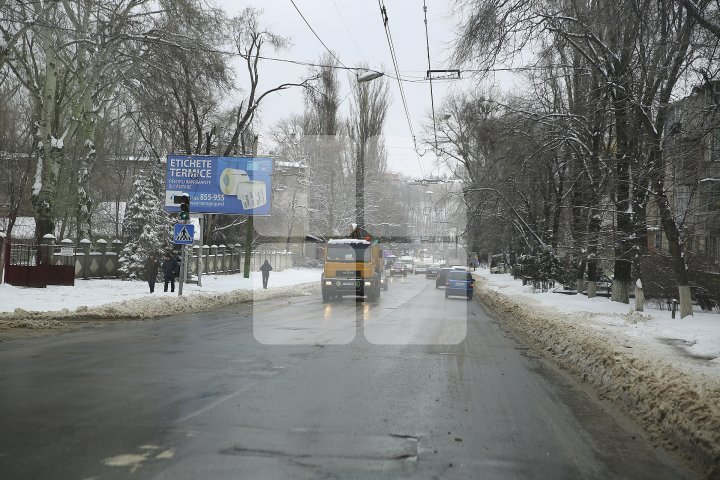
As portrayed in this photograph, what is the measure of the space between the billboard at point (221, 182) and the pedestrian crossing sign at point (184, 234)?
6462 mm

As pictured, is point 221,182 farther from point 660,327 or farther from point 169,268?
point 660,327

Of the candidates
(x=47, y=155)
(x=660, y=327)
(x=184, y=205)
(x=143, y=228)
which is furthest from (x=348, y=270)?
(x=660, y=327)

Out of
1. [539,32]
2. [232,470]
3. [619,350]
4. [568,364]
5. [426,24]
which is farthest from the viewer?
[426,24]

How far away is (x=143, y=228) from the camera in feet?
102

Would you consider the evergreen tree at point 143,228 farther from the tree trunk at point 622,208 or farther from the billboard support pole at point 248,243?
the tree trunk at point 622,208

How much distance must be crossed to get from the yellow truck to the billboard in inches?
254

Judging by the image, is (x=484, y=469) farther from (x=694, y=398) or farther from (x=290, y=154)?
(x=290, y=154)

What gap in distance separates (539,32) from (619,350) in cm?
847

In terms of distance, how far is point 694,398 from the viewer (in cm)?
671

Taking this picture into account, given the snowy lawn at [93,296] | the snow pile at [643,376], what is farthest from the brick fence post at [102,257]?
the snow pile at [643,376]

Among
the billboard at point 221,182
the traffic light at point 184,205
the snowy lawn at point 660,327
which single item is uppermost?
the billboard at point 221,182

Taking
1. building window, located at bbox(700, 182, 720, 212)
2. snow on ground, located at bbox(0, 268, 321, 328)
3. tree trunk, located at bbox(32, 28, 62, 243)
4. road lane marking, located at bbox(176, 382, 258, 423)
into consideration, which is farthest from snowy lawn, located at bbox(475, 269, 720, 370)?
tree trunk, located at bbox(32, 28, 62, 243)

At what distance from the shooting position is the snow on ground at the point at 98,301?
1670 centimetres

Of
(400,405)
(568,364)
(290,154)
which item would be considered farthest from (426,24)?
(290,154)
